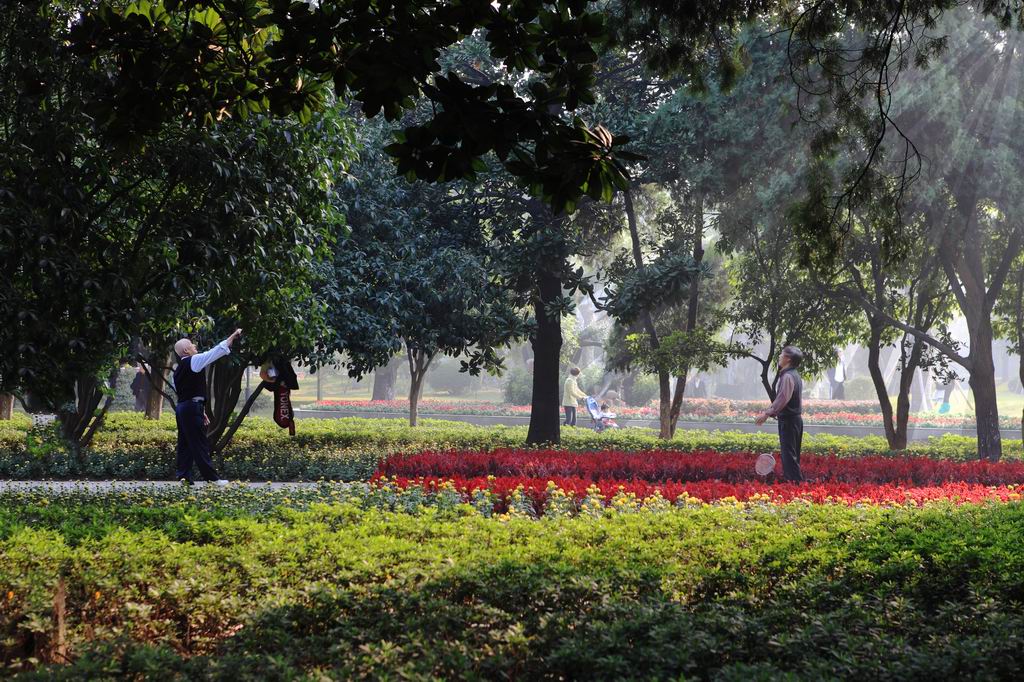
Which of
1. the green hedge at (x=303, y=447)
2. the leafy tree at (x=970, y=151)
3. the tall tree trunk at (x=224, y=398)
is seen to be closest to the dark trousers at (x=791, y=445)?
the green hedge at (x=303, y=447)

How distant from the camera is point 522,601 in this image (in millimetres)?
4887

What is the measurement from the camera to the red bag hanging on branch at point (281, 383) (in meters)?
13.5

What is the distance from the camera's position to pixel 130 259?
838cm

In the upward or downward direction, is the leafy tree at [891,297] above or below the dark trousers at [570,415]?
above

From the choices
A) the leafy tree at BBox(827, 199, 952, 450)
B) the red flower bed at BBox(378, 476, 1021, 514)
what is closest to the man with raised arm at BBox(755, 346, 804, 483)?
the red flower bed at BBox(378, 476, 1021, 514)

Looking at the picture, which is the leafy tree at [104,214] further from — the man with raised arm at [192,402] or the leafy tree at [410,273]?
the leafy tree at [410,273]

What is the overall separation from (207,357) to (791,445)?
642cm

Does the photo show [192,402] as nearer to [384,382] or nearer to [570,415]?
[570,415]

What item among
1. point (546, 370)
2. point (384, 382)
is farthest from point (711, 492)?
point (384, 382)

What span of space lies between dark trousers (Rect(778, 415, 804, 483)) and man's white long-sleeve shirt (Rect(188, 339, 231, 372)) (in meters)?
5.99

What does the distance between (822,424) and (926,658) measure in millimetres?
30946

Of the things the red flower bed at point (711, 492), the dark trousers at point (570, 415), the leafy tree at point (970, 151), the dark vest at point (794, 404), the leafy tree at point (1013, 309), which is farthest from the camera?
the dark trousers at point (570, 415)

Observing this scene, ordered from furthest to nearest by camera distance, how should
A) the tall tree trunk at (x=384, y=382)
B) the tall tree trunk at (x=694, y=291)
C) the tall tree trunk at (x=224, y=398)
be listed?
1. the tall tree trunk at (x=384, y=382)
2. the tall tree trunk at (x=694, y=291)
3. the tall tree trunk at (x=224, y=398)

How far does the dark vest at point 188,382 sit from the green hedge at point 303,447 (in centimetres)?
214
